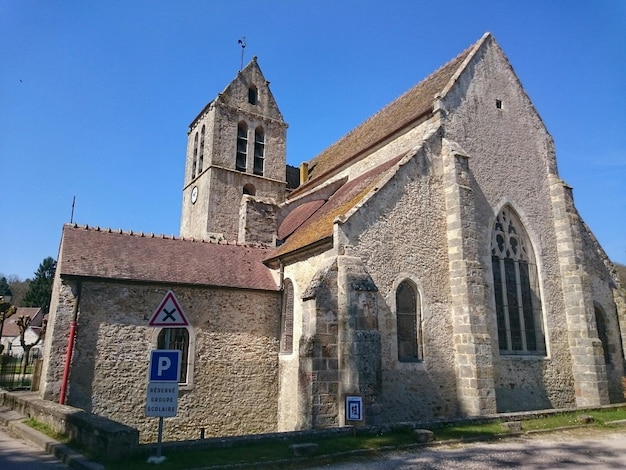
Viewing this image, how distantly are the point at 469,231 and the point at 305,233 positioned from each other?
4.95 metres

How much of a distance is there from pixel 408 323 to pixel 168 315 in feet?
23.7

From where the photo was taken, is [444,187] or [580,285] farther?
[580,285]

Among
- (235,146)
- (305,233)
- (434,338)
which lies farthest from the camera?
(235,146)

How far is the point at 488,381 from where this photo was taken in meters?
11.7

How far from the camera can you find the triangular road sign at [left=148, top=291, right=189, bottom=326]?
6.71m

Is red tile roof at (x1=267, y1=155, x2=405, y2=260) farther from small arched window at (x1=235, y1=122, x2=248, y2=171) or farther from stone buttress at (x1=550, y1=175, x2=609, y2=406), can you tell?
small arched window at (x1=235, y1=122, x2=248, y2=171)

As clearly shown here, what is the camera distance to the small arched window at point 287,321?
1370 centimetres

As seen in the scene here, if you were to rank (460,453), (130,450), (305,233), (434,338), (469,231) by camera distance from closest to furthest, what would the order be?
(130,450) < (460,453) < (434,338) < (469,231) < (305,233)

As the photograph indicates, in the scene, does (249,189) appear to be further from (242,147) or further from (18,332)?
(18,332)

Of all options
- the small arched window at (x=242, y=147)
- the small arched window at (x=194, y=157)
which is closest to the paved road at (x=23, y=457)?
the small arched window at (x=242, y=147)

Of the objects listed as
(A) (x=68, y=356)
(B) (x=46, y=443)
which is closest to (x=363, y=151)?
(A) (x=68, y=356)

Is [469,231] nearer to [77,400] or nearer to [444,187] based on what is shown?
[444,187]

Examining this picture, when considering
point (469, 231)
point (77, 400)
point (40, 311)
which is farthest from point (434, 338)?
point (40, 311)

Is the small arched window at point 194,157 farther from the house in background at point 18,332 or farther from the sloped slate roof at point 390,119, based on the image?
the house in background at point 18,332
